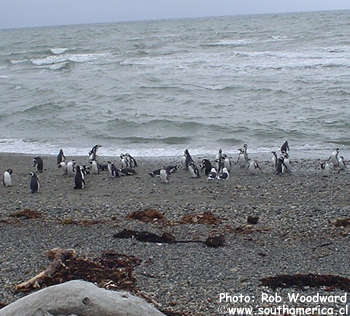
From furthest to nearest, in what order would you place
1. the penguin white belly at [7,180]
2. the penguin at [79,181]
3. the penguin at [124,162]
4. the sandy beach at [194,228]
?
1. the penguin at [124,162]
2. the penguin white belly at [7,180]
3. the penguin at [79,181]
4. the sandy beach at [194,228]

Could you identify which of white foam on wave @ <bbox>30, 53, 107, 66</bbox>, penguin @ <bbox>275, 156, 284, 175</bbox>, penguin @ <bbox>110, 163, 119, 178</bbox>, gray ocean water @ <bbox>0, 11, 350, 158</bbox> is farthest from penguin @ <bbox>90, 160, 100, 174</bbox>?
white foam on wave @ <bbox>30, 53, 107, 66</bbox>

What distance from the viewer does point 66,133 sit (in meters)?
24.3

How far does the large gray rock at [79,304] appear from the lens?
461 centimetres

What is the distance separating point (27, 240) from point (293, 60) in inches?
1562

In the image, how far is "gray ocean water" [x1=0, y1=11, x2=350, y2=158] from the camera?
21.6m

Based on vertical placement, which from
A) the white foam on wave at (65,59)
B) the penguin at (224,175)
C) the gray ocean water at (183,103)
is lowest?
the penguin at (224,175)

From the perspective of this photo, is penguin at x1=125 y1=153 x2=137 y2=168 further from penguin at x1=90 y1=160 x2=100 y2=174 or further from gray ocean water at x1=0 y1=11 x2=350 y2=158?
gray ocean water at x1=0 y1=11 x2=350 y2=158

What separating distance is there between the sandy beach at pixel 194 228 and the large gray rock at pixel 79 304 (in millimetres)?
2242

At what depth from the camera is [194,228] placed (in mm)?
10469

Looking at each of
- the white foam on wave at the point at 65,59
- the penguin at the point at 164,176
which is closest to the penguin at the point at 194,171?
the penguin at the point at 164,176

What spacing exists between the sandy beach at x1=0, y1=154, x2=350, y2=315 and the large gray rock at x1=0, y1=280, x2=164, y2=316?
224 centimetres

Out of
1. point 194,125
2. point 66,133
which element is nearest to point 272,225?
point 194,125

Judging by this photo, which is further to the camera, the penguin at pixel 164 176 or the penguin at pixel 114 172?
the penguin at pixel 114 172

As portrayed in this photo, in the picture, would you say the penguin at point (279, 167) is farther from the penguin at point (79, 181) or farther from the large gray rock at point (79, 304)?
the large gray rock at point (79, 304)
